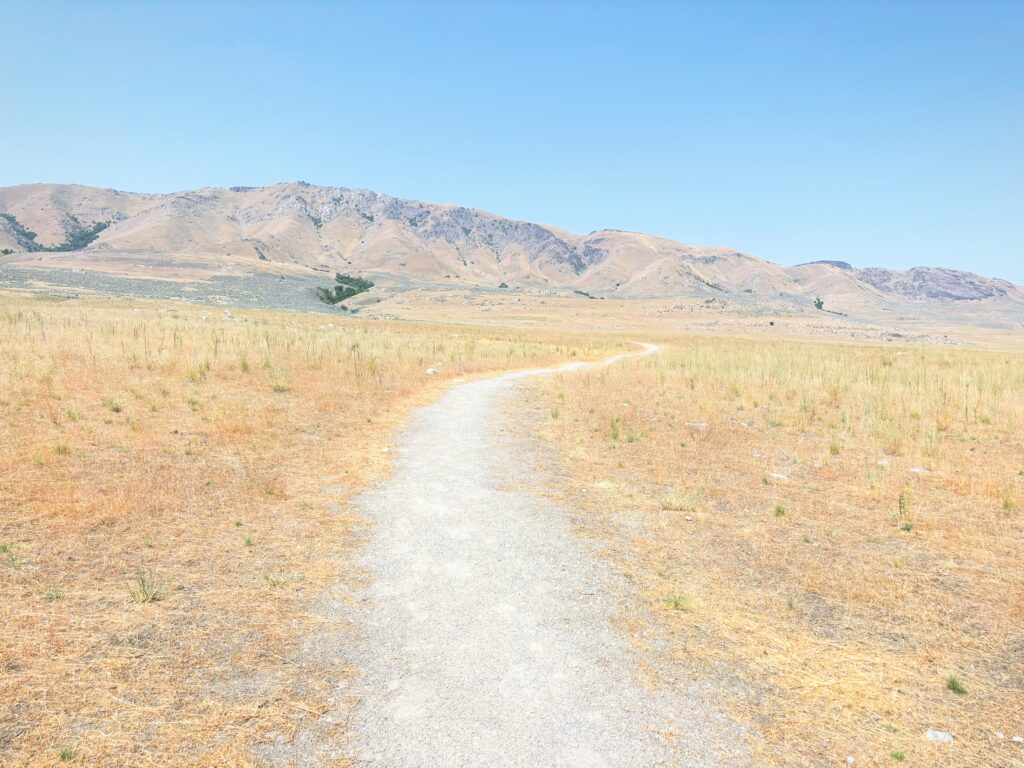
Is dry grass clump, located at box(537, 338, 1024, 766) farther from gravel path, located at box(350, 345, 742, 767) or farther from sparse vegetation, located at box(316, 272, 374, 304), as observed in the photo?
sparse vegetation, located at box(316, 272, 374, 304)

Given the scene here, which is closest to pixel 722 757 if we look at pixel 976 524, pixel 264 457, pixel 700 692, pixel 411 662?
pixel 700 692

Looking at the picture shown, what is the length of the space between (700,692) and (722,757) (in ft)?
2.18

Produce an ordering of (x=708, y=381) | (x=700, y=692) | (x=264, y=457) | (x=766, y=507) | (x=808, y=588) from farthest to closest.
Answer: (x=708, y=381) → (x=264, y=457) → (x=766, y=507) → (x=808, y=588) → (x=700, y=692)

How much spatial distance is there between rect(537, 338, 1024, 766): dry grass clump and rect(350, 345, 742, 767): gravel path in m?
0.61

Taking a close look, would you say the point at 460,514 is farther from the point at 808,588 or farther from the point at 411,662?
the point at 808,588

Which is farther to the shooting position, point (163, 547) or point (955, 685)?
point (163, 547)

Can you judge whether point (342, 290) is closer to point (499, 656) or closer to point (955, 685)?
point (499, 656)

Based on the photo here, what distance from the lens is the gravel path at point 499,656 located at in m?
3.77

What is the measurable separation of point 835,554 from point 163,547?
8287 millimetres

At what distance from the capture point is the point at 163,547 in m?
6.46

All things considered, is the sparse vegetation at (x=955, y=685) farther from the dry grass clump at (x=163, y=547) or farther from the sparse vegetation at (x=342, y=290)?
the sparse vegetation at (x=342, y=290)

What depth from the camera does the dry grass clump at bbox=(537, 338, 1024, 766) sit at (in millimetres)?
4270

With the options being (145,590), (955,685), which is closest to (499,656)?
(145,590)

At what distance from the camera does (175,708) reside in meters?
3.98
